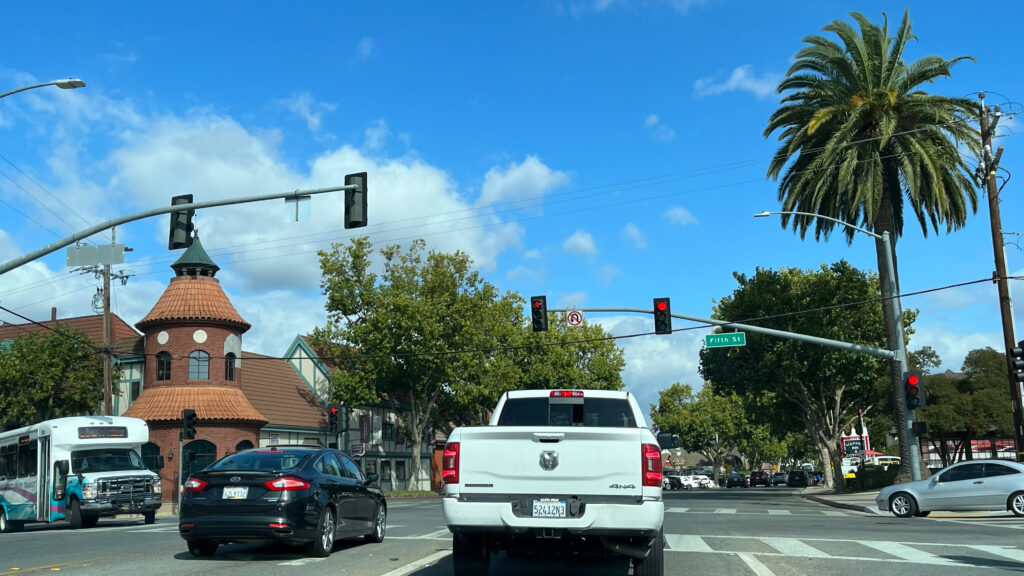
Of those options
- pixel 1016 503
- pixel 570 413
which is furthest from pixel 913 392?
pixel 570 413

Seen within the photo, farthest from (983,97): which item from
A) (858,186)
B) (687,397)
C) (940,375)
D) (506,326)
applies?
(687,397)

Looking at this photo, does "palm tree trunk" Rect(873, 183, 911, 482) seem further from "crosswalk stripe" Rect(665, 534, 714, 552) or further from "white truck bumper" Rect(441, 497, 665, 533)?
"white truck bumper" Rect(441, 497, 665, 533)

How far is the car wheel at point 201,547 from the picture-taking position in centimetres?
1205

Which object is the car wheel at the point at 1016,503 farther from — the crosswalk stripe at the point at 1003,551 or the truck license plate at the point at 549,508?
the truck license plate at the point at 549,508

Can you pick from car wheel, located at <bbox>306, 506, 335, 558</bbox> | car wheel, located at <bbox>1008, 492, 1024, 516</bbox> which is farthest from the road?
car wheel, located at <bbox>1008, 492, 1024, 516</bbox>

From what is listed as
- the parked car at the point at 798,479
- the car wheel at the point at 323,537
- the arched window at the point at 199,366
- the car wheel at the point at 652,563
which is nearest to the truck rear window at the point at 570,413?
the car wheel at the point at 652,563

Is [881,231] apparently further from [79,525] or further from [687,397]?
[687,397]

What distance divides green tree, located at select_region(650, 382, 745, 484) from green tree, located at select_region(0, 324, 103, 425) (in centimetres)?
5791

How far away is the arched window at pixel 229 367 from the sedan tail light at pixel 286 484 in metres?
35.6

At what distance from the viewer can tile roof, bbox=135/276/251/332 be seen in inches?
1764

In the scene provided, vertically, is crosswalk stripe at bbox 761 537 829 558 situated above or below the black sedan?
below

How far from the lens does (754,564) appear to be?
10.7m

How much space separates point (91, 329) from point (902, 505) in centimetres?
4463

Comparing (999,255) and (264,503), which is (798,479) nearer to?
(999,255)
